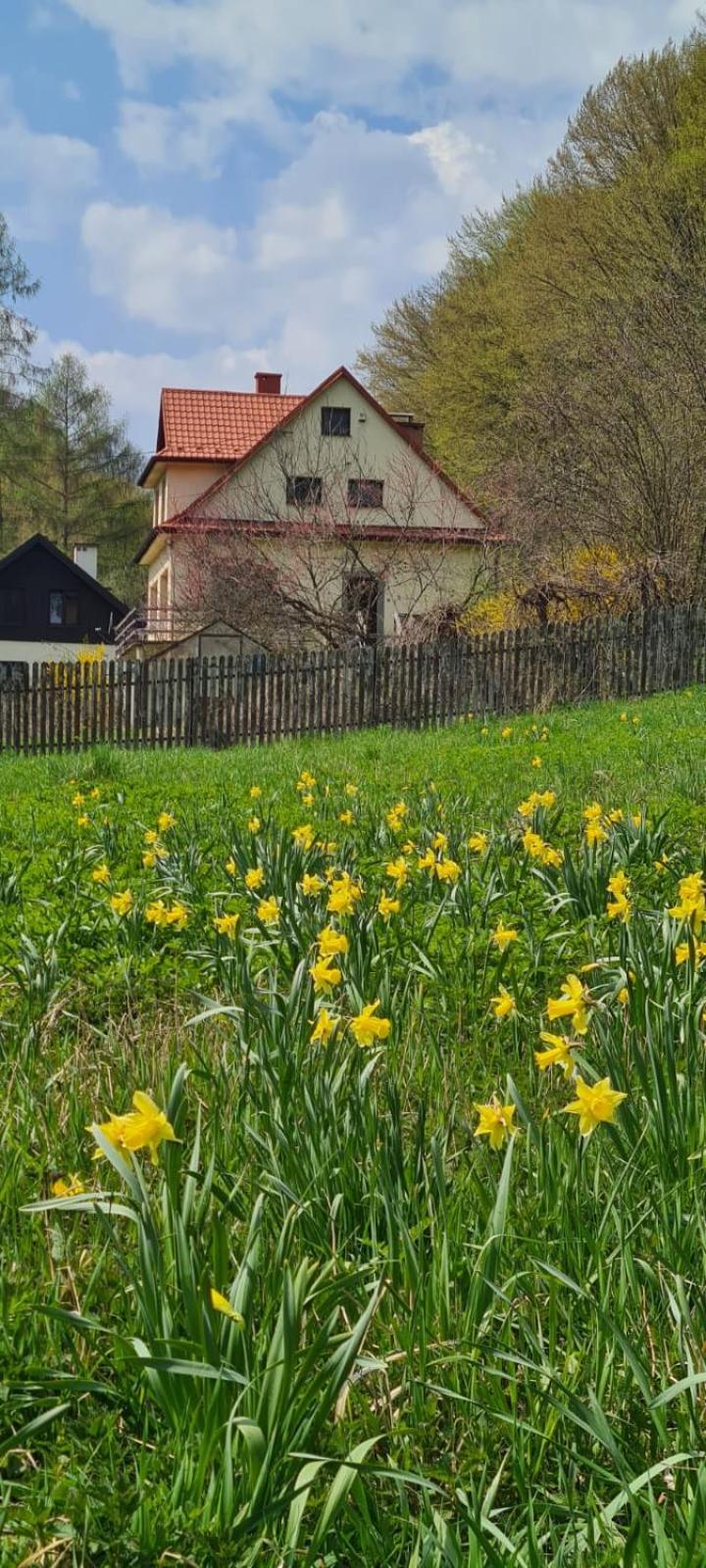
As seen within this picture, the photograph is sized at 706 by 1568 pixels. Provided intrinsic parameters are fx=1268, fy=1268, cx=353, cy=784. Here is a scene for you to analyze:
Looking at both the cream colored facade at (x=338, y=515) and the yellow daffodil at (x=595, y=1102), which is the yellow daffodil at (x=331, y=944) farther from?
the cream colored facade at (x=338, y=515)

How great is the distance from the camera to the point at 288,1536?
1247 millimetres

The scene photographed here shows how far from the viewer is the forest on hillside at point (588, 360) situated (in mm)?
17938

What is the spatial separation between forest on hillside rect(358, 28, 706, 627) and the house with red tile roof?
1.57 metres

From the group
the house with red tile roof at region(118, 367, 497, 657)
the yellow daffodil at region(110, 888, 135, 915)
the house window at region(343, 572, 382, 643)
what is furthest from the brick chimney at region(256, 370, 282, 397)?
the yellow daffodil at region(110, 888, 135, 915)

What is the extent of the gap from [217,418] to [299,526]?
14123 mm

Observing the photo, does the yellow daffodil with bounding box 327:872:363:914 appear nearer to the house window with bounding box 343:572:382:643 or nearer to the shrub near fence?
the shrub near fence

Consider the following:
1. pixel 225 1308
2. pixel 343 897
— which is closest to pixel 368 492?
pixel 343 897

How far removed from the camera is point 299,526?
23531 millimetres

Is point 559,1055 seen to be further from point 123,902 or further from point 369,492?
point 369,492

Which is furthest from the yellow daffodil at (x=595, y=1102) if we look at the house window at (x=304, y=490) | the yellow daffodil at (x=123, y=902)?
the house window at (x=304, y=490)

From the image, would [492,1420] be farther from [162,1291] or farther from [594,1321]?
[162,1291]

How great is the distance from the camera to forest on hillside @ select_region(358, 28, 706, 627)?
1794 centimetres

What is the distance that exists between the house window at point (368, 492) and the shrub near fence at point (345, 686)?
14.0 m

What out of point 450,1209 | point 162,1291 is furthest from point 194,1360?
point 450,1209
